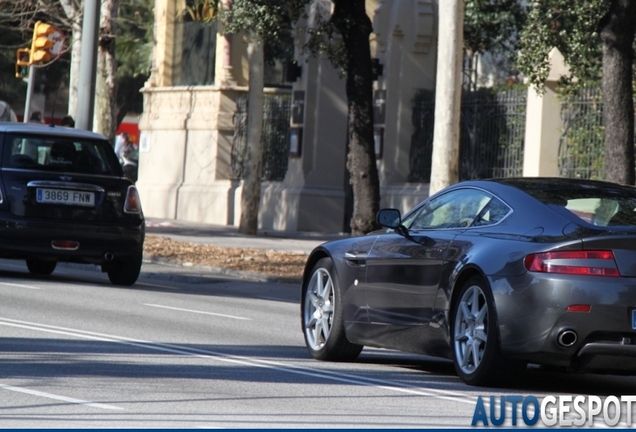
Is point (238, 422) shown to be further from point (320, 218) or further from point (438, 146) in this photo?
point (320, 218)

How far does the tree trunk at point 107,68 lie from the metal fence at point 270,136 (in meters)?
4.30

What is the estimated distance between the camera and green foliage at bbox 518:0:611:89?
19.7 metres

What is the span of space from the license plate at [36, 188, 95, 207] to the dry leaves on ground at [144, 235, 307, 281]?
4204mm

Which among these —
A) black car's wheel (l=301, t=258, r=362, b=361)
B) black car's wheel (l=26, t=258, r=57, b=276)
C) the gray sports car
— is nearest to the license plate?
black car's wheel (l=26, t=258, r=57, b=276)

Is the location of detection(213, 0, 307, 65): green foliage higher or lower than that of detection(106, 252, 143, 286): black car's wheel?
higher

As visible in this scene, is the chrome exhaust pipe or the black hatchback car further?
the black hatchback car

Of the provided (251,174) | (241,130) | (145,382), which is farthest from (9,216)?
(241,130)

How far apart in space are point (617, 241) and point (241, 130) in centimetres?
2286

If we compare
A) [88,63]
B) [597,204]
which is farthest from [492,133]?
[597,204]

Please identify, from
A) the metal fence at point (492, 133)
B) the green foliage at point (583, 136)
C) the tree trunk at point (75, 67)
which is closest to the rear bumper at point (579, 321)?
the green foliage at point (583, 136)

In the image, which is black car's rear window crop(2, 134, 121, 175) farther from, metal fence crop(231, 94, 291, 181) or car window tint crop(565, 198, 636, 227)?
metal fence crop(231, 94, 291, 181)

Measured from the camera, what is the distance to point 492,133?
982 inches

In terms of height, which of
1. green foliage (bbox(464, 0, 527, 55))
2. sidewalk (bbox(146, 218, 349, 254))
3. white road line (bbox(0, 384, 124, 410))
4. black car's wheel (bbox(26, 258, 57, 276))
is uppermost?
green foliage (bbox(464, 0, 527, 55))

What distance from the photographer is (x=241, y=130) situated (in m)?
30.4
